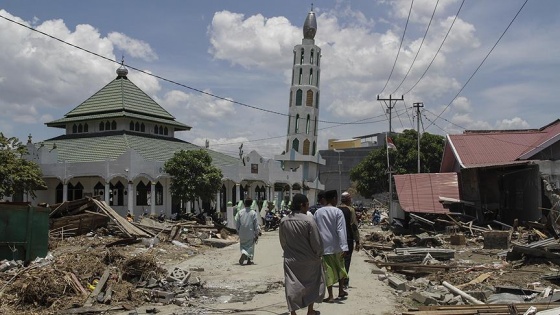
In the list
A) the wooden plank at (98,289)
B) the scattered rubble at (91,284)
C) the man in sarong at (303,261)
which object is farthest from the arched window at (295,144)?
the man in sarong at (303,261)

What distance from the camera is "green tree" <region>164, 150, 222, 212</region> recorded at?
33094 millimetres

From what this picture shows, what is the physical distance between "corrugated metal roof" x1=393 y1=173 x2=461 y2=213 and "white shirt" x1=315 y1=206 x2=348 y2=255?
15.5 metres

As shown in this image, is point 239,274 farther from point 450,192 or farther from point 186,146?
point 186,146

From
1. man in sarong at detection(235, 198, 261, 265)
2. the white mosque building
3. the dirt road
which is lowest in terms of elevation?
the dirt road

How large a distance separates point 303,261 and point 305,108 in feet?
175

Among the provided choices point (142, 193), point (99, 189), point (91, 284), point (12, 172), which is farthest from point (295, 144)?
point (91, 284)

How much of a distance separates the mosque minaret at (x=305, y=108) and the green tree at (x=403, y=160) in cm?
623

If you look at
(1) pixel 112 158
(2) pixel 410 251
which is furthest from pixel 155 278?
(1) pixel 112 158

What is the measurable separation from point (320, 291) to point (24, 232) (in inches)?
301

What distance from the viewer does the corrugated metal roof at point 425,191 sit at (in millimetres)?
23962

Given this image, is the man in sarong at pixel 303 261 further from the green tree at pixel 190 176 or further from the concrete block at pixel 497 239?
the green tree at pixel 190 176

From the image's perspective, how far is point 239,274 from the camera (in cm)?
1229

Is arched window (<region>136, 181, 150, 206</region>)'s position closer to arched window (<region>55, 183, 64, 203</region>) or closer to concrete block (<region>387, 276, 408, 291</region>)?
arched window (<region>55, 183, 64, 203</region>)

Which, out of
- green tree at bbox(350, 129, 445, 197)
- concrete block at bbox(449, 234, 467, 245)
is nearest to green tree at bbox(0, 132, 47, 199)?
concrete block at bbox(449, 234, 467, 245)
